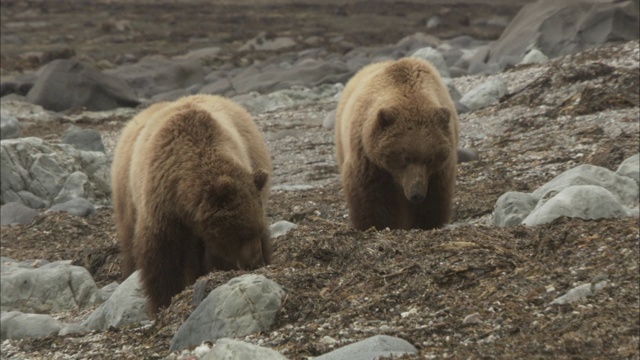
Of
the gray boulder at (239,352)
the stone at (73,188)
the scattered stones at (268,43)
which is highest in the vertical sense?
the gray boulder at (239,352)

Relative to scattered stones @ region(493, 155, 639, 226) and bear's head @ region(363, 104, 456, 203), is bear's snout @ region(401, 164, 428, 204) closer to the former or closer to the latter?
bear's head @ region(363, 104, 456, 203)

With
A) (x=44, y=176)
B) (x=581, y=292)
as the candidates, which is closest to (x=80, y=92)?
(x=44, y=176)

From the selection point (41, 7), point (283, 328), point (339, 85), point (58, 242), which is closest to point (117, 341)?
point (283, 328)

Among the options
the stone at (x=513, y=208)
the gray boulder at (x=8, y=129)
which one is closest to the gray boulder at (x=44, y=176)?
the gray boulder at (x=8, y=129)

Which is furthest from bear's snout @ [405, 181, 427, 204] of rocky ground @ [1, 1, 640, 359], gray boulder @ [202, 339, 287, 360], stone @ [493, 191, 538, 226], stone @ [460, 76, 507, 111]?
stone @ [460, 76, 507, 111]

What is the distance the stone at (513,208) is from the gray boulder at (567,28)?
1155 cm

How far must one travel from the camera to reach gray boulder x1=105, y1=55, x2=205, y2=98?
3108 cm

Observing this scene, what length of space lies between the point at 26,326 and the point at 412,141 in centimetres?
287

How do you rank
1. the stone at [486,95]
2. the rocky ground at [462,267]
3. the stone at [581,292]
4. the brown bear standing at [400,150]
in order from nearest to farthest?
the rocky ground at [462,267]
the stone at [581,292]
the brown bear standing at [400,150]
the stone at [486,95]

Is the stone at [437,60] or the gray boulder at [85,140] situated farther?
the stone at [437,60]

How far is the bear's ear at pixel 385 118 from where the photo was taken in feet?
27.7

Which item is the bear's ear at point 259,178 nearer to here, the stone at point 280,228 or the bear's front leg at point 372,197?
the bear's front leg at point 372,197

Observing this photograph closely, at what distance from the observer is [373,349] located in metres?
5.10

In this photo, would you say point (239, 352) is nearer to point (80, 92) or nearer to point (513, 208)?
point (513, 208)
